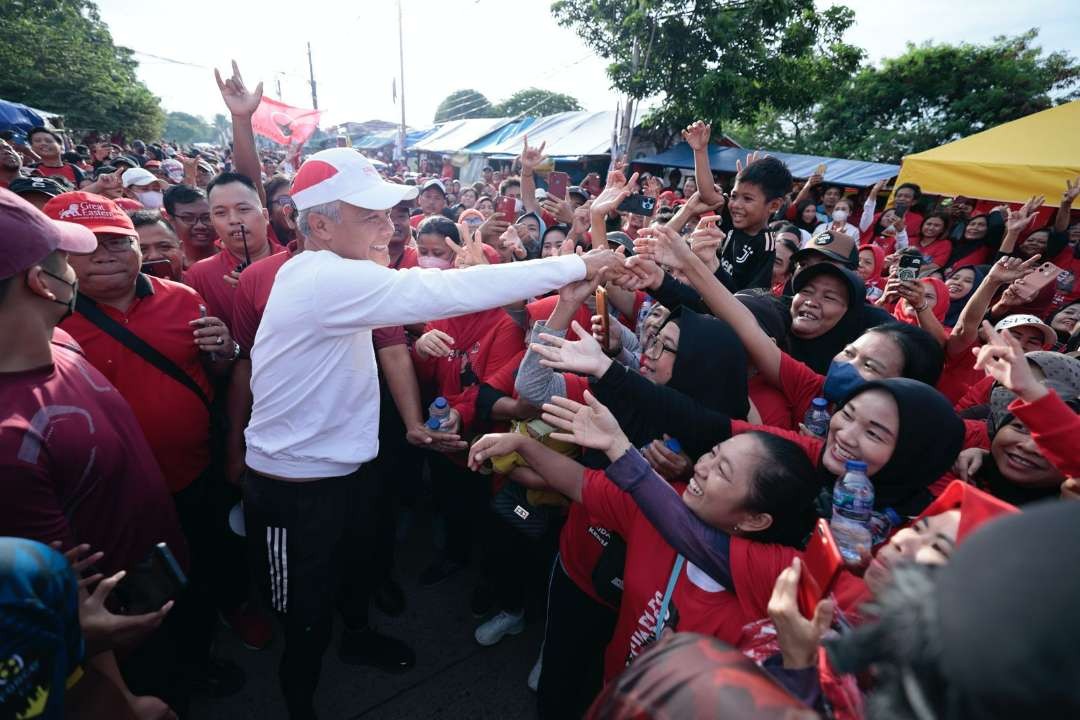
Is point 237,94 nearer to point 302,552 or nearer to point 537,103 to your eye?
point 302,552

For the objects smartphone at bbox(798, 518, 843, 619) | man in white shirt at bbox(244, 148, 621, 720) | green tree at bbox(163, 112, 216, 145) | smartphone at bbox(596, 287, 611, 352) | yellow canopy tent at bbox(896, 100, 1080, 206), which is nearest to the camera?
smartphone at bbox(798, 518, 843, 619)

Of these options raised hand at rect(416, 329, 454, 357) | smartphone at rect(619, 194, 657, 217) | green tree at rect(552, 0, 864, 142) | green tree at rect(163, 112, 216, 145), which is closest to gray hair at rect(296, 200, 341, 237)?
raised hand at rect(416, 329, 454, 357)

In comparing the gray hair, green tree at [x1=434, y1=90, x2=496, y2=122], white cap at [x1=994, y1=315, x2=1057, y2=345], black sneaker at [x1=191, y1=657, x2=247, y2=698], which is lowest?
black sneaker at [x1=191, y1=657, x2=247, y2=698]

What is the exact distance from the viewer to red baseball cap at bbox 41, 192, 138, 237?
2.11 meters

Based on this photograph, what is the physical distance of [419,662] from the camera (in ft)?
9.08

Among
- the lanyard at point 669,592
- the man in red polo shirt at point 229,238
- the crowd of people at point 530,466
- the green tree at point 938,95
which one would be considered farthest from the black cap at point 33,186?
the green tree at point 938,95

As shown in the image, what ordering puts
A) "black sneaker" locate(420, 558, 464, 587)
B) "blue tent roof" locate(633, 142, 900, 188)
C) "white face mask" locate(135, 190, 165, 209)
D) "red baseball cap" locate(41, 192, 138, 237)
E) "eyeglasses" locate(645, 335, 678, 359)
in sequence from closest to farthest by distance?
"red baseball cap" locate(41, 192, 138, 237), "eyeglasses" locate(645, 335, 678, 359), "black sneaker" locate(420, 558, 464, 587), "white face mask" locate(135, 190, 165, 209), "blue tent roof" locate(633, 142, 900, 188)

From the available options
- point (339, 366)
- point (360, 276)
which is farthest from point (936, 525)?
point (339, 366)

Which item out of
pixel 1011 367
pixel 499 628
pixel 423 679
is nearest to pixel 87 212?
pixel 423 679

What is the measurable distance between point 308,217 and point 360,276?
1.26 ft

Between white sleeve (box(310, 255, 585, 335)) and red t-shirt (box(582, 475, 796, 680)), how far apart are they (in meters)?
0.80

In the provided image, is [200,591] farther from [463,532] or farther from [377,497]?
[463,532]

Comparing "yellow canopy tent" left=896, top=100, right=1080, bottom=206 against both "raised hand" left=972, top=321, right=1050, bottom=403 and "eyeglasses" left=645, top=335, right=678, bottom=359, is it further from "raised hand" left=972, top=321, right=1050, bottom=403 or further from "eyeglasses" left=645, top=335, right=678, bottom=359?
"eyeglasses" left=645, top=335, right=678, bottom=359

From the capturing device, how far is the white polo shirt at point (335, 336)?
5.90ft
